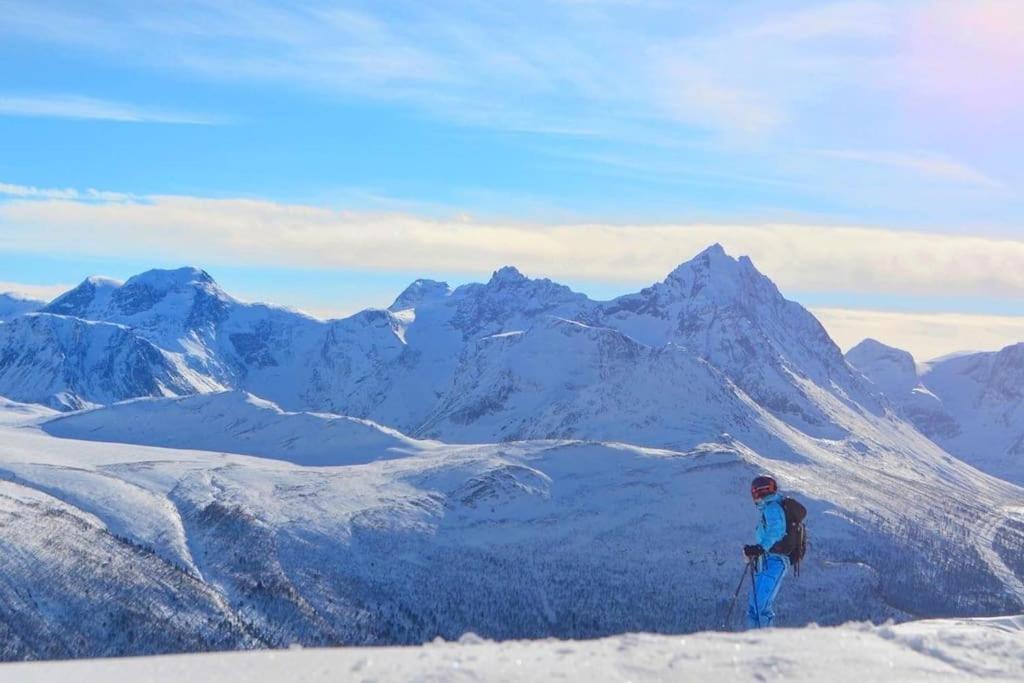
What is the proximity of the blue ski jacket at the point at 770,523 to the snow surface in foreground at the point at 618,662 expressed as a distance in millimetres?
10180

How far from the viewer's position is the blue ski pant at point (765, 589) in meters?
34.1

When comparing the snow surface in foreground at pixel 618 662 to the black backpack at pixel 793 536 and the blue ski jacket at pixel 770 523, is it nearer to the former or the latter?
the black backpack at pixel 793 536

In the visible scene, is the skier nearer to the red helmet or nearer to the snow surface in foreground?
the red helmet

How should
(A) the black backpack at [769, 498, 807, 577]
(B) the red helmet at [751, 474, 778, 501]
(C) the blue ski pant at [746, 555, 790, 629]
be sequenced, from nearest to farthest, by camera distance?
(C) the blue ski pant at [746, 555, 790, 629] < (A) the black backpack at [769, 498, 807, 577] < (B) the red helmet at [751, 474, 778, 501]

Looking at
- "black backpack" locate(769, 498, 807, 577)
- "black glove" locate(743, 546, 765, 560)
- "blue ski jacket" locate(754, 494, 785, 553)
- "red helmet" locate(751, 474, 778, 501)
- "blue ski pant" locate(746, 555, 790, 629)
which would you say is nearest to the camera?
"blue ski pant" locate(746, 555, 790, 629)

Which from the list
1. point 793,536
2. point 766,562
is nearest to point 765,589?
point 766,562

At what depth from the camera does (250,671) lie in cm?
2122

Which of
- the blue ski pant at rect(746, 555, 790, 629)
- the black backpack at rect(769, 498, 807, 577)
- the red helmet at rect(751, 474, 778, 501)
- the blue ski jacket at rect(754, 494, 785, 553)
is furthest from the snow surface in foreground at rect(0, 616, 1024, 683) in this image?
the red helmet at rect(751, 474, 778, 501)

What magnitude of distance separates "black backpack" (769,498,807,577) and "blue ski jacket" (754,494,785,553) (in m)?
0.13

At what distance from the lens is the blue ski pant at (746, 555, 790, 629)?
112 feet

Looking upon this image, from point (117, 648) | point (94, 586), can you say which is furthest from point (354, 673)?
point (94, 586)

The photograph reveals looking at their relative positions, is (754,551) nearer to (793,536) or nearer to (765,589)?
(765,589)

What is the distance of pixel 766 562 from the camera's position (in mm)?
34562

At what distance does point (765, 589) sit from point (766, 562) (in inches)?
32.2
